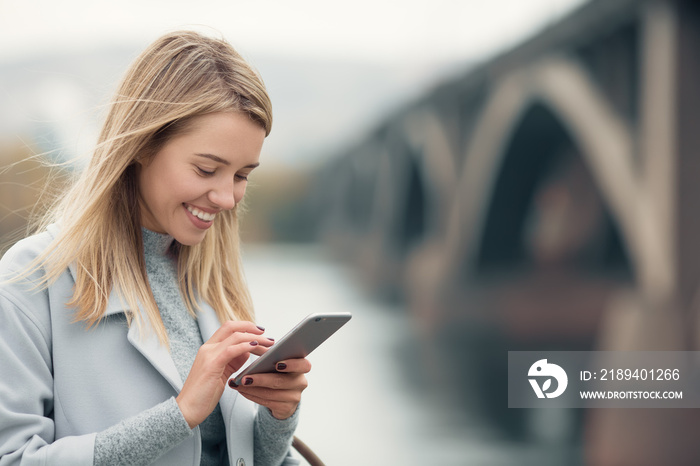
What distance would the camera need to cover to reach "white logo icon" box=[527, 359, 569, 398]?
7891 millimetres

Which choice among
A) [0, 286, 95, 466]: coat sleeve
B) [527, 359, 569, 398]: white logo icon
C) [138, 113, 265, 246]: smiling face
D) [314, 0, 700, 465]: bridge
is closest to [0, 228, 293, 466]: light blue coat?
[0, 286, 95, 466]: coat sleeve

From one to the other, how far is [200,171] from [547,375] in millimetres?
7630

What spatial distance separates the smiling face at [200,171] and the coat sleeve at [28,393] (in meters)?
0.32

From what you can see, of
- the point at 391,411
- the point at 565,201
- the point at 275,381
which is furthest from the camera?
the point at 565,201

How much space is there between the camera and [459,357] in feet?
44.6

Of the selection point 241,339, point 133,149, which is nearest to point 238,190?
point 133,149

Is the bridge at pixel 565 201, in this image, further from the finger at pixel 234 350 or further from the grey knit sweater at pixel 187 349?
the finger at pixel 234 350

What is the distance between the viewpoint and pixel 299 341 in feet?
5.22

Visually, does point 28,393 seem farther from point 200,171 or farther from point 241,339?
point 200,171

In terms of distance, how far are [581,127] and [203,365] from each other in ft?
32.9

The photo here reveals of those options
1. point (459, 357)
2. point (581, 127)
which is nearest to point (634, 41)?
point (581, 127)

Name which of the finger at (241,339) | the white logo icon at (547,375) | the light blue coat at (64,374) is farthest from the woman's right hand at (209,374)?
the white logo icon at (547,375)

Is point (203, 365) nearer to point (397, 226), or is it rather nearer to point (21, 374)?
point (21, 374)

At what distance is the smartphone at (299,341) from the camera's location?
5.05ft
